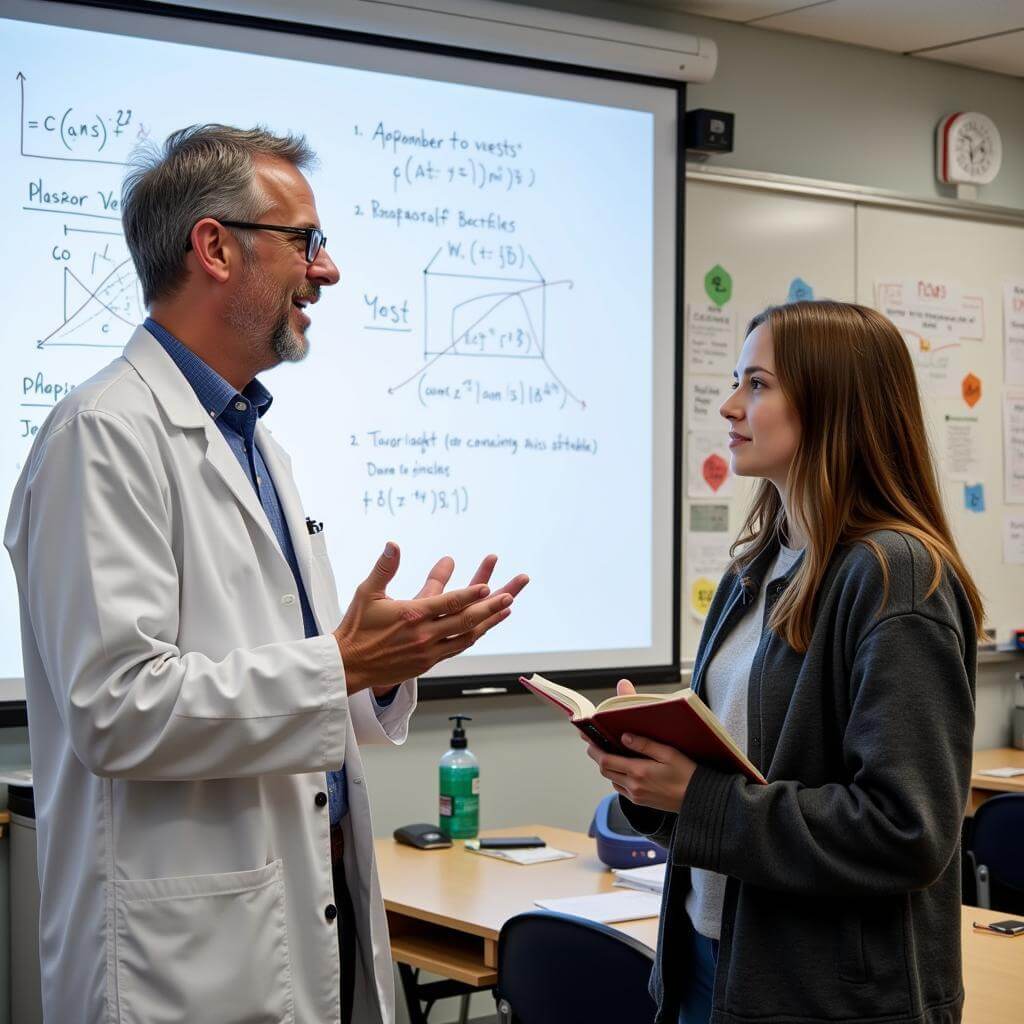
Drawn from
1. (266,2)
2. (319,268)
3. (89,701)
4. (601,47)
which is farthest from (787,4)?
(89,701)

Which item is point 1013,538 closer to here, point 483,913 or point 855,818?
point 483,913

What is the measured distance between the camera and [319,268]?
1.90m

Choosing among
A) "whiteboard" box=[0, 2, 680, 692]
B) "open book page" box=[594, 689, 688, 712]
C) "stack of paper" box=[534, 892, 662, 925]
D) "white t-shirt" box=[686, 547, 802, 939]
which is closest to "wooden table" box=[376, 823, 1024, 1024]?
"stack of paper" box=[534, 892, 662, 925]

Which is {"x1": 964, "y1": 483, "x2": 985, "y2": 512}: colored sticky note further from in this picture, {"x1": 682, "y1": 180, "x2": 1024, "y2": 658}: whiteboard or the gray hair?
the gray hair

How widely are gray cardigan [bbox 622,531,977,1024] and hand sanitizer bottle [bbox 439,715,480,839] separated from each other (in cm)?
171

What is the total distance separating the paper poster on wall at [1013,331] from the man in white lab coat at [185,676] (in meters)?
3.72

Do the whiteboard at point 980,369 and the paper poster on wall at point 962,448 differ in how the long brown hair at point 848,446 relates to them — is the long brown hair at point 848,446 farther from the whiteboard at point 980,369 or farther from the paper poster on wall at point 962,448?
the paper poster on wall at point 962,448

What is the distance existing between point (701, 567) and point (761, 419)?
245 cm

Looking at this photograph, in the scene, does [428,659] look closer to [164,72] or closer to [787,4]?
[164,72]

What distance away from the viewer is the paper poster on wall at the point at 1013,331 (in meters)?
4.94

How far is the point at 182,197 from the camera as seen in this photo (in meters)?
1.81

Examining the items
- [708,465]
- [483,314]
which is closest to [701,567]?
[708,465]

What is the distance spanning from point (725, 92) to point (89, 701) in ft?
11.2

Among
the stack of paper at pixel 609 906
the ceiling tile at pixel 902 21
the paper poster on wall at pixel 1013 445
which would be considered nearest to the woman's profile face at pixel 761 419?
the stack of paper at pixel 609 906
